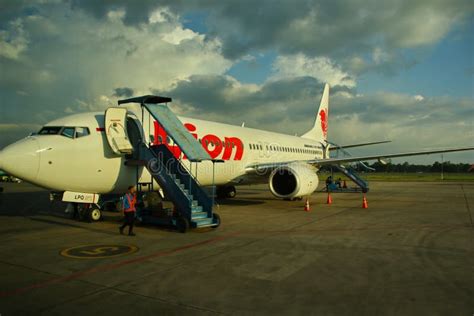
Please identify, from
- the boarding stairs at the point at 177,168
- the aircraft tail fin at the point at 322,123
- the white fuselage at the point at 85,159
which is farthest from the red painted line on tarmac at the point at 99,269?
the aircraft tail fin at the point at 322,123

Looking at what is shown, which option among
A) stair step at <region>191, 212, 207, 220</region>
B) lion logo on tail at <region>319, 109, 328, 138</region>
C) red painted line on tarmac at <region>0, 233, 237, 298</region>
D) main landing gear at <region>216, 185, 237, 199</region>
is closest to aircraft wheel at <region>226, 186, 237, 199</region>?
main landing gear at <region>216, 185, 237, 199</region>

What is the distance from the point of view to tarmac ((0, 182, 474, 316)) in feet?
14.8

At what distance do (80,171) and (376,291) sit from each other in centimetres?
860

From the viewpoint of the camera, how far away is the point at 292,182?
50.8 ft

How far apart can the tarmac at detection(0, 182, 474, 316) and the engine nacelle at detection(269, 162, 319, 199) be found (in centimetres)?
389

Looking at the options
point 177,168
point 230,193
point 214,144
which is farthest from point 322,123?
point 177,168

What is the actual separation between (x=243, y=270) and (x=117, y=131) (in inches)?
269

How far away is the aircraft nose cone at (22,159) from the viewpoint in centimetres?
920

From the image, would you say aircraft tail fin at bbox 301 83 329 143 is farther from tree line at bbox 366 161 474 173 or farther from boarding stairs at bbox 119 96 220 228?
tree line at bbox 366 161 474 173

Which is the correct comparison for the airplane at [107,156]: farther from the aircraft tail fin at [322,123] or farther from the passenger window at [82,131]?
the aircraft tail fin at [322,123]

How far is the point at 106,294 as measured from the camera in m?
4.90

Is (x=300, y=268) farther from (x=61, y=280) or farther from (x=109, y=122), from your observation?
(x=109, y=122)

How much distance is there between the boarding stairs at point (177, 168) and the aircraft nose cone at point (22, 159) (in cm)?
263

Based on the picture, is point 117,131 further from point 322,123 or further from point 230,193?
point 322,123
